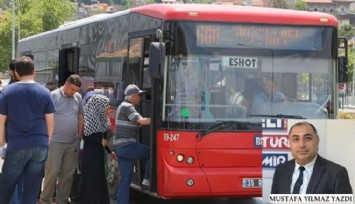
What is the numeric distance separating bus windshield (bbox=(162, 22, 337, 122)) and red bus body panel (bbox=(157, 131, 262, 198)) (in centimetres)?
24

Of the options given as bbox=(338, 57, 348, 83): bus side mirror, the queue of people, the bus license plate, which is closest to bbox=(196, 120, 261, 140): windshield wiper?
the queue of people

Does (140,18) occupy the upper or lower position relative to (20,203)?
upper

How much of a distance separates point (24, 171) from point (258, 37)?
11.5 feet

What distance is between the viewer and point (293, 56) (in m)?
9.09

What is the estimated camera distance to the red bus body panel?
8.63 m

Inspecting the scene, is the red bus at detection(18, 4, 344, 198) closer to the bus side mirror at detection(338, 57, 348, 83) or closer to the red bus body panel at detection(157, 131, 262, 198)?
the red bus body panel at detection(157, 131, 262, 198)

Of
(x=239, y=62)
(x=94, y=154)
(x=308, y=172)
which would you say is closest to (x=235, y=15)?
(x=239, y=62)

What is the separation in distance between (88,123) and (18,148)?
6.11 feet

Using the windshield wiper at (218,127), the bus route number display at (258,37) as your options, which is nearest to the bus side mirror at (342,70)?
the bus route number display at (258,37)

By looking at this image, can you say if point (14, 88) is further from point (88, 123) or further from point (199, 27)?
point (199, 27)

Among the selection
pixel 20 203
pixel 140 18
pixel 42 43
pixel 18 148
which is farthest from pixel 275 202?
pixel 42 43

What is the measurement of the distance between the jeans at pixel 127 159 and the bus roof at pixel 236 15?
165cm

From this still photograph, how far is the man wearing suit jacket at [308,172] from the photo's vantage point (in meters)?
4.59

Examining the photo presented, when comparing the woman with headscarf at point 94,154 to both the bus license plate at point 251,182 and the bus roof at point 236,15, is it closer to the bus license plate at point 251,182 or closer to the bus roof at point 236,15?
the bus roof at point 236,15
